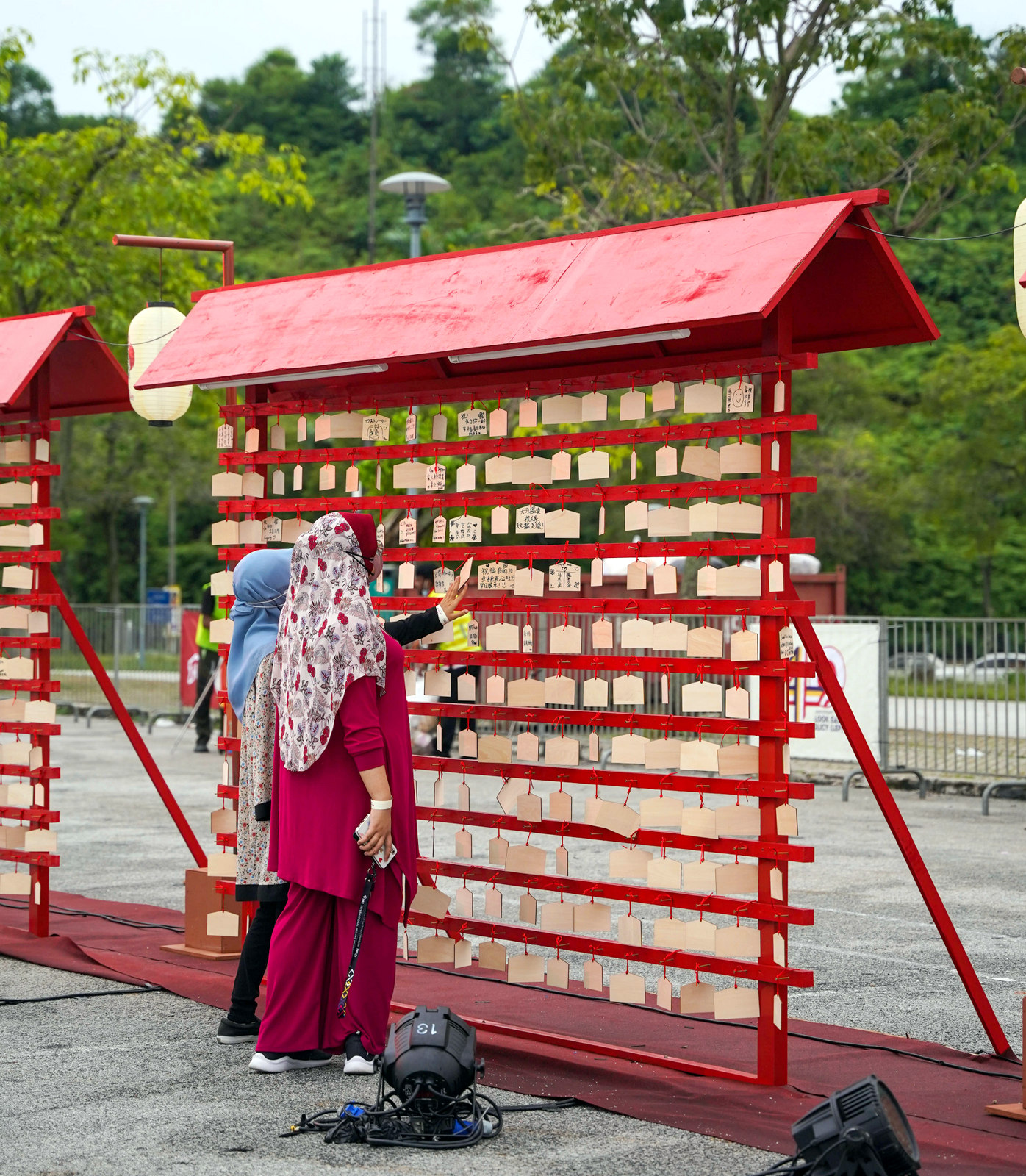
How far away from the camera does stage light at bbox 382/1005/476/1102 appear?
437 centimetres

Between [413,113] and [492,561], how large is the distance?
2640 inches

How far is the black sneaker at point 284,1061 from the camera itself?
5125 mm

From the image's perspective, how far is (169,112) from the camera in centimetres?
2219

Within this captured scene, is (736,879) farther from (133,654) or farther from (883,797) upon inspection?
(133,654)

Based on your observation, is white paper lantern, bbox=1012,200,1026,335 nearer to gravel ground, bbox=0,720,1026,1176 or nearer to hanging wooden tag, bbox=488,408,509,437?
hanging wooden tag, bbox=488,408,509,437

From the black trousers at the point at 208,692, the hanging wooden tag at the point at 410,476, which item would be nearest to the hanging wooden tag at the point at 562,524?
the hanging wooden tag at the point at 410,476

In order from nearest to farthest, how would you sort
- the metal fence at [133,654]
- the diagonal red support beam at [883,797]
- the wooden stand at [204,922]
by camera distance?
the diagonal red support beam at [883,797]
the wooden stand at [204,922]
the metal fence at [133,654]

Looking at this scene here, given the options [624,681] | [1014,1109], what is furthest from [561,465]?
[1014,1109]

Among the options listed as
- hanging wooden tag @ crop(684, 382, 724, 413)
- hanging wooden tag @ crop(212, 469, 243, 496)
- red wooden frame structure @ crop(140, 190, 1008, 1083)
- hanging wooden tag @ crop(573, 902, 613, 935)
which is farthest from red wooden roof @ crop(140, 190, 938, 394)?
hanging wooden tag @ crop(573, 902, 613, 935)

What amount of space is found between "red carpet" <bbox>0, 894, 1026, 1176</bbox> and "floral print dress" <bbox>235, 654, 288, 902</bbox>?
2.72ft

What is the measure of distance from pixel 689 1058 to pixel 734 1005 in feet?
1.39

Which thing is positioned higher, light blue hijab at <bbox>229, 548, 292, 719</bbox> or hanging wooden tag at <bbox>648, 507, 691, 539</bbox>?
hanging wooden tag at <bbox>648, 507, 691, 539</bbox>

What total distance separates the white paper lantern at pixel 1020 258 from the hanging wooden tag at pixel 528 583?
1.89m

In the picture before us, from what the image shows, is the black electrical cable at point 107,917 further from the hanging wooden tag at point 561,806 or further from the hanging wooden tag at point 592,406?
the hanging wooden tag at point 592,406
